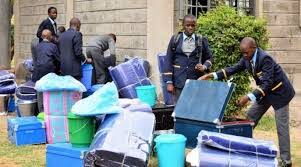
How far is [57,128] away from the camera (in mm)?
9461

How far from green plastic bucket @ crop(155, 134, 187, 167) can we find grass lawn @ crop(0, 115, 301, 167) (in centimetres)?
74

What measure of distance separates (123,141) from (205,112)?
1.19m

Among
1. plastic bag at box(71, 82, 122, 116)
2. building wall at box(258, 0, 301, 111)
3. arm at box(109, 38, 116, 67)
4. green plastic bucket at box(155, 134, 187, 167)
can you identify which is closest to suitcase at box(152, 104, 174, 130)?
plastic bag at box(71, 82, 122, 116)

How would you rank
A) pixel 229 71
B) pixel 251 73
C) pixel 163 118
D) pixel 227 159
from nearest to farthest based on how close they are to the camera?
pixel 227 159 < pixel 251 73 < pixel 229 71 < pixel 163 118

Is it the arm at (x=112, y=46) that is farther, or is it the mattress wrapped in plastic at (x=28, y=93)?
the arm at (x=112, y=46)

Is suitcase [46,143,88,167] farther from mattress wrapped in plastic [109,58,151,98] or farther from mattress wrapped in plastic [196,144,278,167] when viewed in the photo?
mattress wrapped in plastic [109,58,151,98]

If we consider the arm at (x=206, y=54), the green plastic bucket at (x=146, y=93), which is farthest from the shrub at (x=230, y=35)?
the arm at (x=206, y=54)

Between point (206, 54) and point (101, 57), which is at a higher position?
point (206, 54)

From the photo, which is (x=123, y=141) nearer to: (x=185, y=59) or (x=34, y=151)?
(x=185, y=59)

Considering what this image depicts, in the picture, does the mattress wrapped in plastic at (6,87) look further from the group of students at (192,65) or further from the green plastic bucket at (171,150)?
the green plastic bucket at (171,150)

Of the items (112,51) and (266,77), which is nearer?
(266,77)

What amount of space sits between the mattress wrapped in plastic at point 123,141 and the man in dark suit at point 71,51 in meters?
3.77

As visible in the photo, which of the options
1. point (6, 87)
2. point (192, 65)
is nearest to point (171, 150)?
point (192, 65)

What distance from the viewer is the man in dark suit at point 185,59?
8.78 meters
